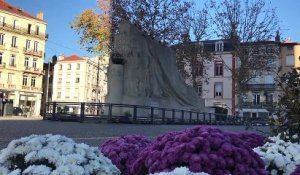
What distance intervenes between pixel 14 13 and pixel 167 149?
235 ft

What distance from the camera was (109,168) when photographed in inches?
115

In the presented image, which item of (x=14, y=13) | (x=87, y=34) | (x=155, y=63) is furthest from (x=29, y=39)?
(x=155, y=63)

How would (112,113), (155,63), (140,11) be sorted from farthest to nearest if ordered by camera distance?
(140,11), (155,63), (112,113)

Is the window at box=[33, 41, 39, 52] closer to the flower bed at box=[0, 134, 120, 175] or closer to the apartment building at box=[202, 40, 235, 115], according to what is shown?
the apartment building at box=[202, 40, 235, 115]

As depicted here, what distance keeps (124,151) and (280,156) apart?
1539 millimetres

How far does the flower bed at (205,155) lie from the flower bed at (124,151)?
77cm

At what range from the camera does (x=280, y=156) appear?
375 centimetres

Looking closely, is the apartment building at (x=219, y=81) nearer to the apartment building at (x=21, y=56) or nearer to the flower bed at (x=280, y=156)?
the apartment building at (x=21, y=56)

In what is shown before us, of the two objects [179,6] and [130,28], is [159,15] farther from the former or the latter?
[130,28]

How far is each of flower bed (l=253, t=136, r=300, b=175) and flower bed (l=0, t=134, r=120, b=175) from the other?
1572 millimetres

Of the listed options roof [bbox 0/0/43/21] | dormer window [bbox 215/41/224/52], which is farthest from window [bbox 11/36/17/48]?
dormer window [bbox 215/41/224/52]

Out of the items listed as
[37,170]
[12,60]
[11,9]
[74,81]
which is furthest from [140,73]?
[74,81]

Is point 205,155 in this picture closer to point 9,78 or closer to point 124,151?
point 124,151

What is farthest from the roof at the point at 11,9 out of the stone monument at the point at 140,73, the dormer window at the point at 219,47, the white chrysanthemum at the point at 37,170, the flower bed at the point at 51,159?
the white chrysanthemum at the point at 37,170
